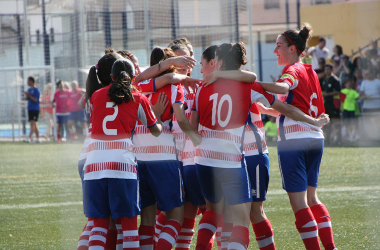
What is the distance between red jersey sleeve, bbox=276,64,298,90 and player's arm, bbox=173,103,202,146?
701 mm

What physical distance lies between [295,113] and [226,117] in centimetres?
55

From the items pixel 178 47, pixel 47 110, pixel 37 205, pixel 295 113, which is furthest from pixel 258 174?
pixel 47 110

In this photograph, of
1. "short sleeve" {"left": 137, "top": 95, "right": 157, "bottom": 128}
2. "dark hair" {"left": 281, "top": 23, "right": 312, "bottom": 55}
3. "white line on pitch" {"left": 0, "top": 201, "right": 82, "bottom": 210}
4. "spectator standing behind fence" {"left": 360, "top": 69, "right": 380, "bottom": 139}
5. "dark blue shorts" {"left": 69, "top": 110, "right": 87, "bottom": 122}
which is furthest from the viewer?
"dark blue shorts" {"left": 69, "top": 110, "right": 87, "bottom": 122}

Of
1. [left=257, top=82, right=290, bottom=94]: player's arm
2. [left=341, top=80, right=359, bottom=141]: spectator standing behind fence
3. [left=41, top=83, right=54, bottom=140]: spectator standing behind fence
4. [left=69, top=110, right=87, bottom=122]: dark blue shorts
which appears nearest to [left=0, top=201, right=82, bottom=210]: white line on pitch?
[left=257, top=82, right=290, bottom=94]: player's arm

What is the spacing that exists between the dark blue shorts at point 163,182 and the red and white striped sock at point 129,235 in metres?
0.29

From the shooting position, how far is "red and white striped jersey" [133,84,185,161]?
10.1 ft

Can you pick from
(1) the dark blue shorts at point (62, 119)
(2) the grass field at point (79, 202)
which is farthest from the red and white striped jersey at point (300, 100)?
(1) the dark blue shorts at point (62, 119)

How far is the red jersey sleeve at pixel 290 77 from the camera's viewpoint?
315 centimetres

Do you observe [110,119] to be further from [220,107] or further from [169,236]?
[169,236]

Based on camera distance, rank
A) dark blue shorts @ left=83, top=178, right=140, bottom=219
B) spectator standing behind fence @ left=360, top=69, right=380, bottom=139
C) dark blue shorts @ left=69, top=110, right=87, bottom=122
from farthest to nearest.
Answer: dark blue shorts @ left=69, top=110, right=87, bottom=122, spectator standing behind fence @ left=360, top=69, right=380, bottom=139, dark blue shorts @ left=83, top=178, right=140, bottom=219

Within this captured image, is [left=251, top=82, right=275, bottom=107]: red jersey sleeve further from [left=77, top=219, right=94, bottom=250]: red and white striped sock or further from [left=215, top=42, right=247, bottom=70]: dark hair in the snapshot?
[left=77, top=219, right=94, bottom=250]: red and white striped sock

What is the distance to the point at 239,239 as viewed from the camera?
286 cm

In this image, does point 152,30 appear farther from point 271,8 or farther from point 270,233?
point 270,233

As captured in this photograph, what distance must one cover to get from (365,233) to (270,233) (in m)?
1.44
